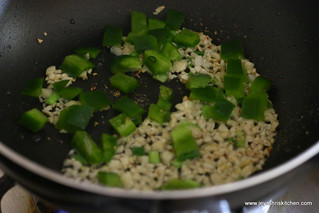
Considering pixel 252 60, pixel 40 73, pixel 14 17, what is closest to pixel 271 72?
pixel 252 60

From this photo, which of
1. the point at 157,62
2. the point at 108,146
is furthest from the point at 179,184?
the point at 157,62

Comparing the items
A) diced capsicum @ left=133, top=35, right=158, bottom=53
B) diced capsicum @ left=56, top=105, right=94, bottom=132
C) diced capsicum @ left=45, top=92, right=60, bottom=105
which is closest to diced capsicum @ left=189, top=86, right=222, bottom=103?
diced capsicum @ left=133, top=35, right=158, bottom=53

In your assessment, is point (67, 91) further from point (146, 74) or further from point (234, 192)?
point (234, 192)

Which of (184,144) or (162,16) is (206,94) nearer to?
(184,144)

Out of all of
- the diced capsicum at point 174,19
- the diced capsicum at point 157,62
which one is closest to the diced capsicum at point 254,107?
the diced capsicum at point 157,62

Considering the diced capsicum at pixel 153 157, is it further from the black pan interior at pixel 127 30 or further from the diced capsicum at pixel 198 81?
the diced capsicum at pixel 198 81
